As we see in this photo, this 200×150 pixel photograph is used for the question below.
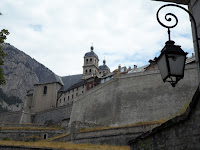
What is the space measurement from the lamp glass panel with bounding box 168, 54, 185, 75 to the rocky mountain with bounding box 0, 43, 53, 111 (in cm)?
10057

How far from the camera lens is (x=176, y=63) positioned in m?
4.71

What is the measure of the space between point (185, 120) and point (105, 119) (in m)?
29.2

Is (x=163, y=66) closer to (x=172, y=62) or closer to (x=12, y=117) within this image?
(x=172, y=62)

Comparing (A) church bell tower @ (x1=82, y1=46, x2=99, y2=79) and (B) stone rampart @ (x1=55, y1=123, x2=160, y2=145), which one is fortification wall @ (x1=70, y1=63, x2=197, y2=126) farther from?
(A) church bell tower @ (x1=82, y1=46, x2=99, y2=79)

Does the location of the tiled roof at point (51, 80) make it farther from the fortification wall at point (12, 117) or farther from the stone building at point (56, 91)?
the fortification wall at point (12, 117)

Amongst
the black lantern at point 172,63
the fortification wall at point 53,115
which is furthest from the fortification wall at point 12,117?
the black lantern at point 172,63

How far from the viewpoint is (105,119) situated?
3512 cm

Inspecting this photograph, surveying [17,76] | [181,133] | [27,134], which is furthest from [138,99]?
[17,76]

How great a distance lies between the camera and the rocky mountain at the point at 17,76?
4129 inches

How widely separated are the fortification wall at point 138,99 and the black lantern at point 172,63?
25383 mm

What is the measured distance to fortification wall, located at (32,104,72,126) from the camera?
51019 mm

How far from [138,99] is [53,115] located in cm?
2591

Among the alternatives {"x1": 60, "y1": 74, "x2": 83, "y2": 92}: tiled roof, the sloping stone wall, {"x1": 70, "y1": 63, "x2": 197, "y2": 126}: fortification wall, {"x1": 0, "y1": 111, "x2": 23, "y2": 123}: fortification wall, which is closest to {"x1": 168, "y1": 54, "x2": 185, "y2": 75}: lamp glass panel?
the sloping stone wall

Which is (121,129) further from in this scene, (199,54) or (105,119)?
(199,54)
